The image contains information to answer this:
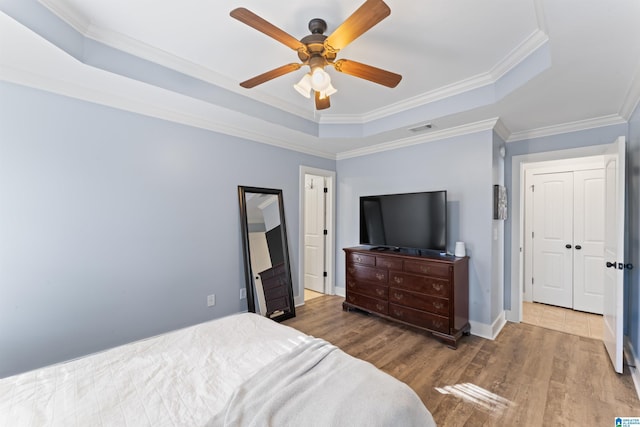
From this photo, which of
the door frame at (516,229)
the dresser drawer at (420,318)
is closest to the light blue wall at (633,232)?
the door frame at (516,229)

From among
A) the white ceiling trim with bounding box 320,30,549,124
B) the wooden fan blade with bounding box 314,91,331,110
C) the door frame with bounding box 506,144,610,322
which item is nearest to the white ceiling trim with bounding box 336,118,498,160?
the white ceiling trim with bounding box 320,30,549,124

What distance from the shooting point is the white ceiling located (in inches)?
67.9

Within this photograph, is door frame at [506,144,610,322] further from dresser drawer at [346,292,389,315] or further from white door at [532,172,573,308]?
dresser drawer at [346,292,389,315]

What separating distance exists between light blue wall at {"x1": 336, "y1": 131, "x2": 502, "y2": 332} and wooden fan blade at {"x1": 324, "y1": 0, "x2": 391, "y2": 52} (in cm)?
222

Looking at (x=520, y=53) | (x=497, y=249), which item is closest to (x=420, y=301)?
(x=497, y=249)

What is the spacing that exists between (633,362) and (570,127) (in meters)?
2.37

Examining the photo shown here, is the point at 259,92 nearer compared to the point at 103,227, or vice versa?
the point at 103,227

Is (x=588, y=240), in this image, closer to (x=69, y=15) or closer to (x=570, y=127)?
(x=570, y=127)

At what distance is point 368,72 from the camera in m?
1.92

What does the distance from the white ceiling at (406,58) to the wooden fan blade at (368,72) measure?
30 centimetres

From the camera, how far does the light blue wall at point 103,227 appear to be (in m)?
2.04

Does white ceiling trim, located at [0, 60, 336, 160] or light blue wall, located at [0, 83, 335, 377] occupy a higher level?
white ceiling trim, located at [0, 60, 336, 160]

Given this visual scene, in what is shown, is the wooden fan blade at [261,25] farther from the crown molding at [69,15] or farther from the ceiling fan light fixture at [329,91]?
the crown molding at [69,15]

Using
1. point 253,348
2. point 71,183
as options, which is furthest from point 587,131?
point 71,183
